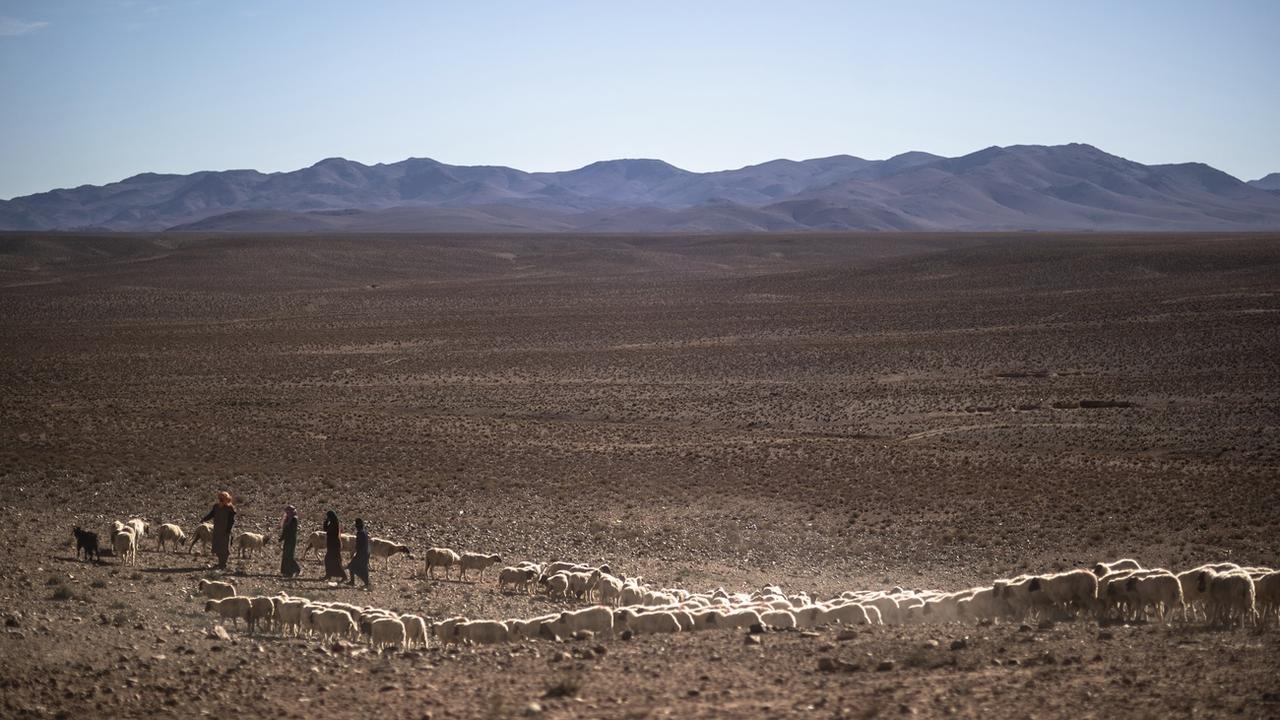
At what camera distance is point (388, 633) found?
36.9 ft

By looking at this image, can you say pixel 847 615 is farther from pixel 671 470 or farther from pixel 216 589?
pixel 671 470

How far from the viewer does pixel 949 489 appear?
880 inches

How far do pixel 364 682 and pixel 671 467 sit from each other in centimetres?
1568

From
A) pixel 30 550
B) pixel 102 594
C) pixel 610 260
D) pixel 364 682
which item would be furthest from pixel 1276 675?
pixel 610 260

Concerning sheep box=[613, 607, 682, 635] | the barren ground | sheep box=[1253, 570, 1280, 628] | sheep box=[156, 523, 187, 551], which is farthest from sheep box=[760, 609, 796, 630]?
sheep box=[156, 523, 187, 551]

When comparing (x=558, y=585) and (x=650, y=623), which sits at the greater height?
(x=650, y=623)

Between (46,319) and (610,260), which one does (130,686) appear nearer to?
(46,319)

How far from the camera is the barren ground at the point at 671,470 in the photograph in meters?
9.45

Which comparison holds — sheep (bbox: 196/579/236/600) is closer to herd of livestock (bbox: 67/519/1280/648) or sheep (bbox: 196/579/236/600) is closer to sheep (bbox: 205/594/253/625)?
herd of livestock (bbox: 67/519/1280/648)

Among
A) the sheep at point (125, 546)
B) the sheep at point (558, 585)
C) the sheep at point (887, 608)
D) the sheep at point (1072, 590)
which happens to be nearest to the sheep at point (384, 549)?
the sheep at point (558, 585)

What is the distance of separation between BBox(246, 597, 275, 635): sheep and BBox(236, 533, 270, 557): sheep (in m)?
4.43

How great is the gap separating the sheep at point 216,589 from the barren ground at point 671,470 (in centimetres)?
29

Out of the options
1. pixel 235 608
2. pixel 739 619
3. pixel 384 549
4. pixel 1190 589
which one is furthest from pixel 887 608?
pixel 384 549

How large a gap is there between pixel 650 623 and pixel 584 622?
0.67m
